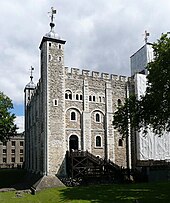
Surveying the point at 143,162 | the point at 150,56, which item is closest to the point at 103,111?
the point at 143,162

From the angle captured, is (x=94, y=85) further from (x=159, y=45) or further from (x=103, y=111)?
(x=159, y=45)

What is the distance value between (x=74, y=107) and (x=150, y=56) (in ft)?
49.1

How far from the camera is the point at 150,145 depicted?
33312mm

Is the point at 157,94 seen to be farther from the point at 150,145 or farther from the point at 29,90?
the point at 29,90

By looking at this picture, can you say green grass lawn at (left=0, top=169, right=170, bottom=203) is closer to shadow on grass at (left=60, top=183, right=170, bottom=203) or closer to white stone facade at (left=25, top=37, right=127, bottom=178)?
shadow on grass at (left=60, top=183, right=170, bottom=203)

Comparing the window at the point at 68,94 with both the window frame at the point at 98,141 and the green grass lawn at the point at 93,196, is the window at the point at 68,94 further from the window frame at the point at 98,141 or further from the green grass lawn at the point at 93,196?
the green grass lawn at the point at 93,196

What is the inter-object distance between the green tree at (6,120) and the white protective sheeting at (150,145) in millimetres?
15468

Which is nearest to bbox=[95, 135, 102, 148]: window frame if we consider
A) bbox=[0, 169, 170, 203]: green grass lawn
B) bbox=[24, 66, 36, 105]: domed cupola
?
bbox=[0, 169, 170, 203]: green grass lawn

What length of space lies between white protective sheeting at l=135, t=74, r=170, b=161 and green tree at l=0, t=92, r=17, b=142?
15468mm

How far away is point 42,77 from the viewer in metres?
31.1

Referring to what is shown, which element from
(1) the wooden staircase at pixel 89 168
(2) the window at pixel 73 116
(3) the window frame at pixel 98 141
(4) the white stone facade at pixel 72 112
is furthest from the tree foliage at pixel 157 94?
(3) the window frame at pixel 98 141

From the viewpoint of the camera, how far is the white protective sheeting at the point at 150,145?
1291 inches

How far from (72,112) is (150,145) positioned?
1045 centimetres

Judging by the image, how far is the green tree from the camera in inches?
1276
